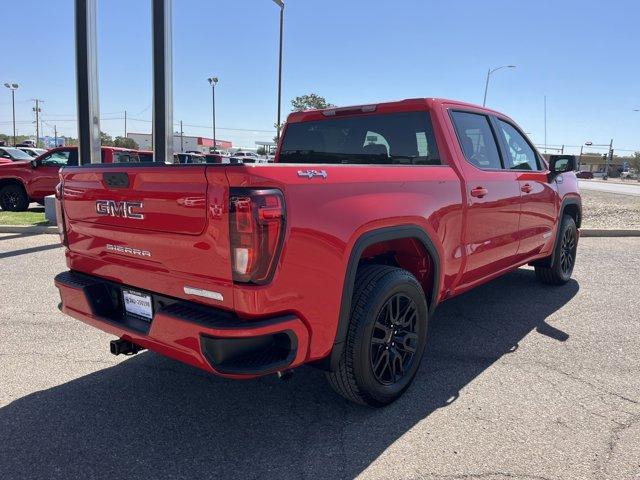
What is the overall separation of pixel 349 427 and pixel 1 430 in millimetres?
1911

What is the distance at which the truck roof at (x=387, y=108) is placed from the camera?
3701mm

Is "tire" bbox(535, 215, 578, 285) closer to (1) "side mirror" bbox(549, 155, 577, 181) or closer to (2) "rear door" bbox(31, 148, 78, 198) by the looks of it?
(1) "side mirror" bbox(549, 155, 577, 181)

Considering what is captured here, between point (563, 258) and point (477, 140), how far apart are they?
2.71 meters

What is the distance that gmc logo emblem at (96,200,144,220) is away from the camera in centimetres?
255

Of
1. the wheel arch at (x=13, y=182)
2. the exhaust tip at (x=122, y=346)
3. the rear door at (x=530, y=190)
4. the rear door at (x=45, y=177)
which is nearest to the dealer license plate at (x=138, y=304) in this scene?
the exhaust tip at (x=122, y=346)

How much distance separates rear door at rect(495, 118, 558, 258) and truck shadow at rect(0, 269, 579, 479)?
1.37m

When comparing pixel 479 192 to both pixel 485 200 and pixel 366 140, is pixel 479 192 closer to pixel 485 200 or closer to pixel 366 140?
pixel 485 200

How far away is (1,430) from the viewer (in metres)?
2.71

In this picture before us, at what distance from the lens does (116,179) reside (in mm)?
2637

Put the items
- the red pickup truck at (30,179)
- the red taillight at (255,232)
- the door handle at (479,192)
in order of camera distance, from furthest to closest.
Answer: the red pickup truck at (30,179)
the door handle at (479,192)
the red taillight at (255,232)

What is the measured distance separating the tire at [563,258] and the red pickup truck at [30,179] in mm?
9629

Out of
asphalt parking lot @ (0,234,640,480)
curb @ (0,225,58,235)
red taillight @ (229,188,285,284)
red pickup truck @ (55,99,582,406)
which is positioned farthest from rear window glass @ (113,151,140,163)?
red taillight @ (229,188,285,284)

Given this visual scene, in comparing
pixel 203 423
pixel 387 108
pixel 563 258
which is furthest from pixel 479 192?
pixel 563 258

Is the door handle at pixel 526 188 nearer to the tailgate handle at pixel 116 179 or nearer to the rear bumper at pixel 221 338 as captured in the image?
the rear bumper at pixel 221 338
